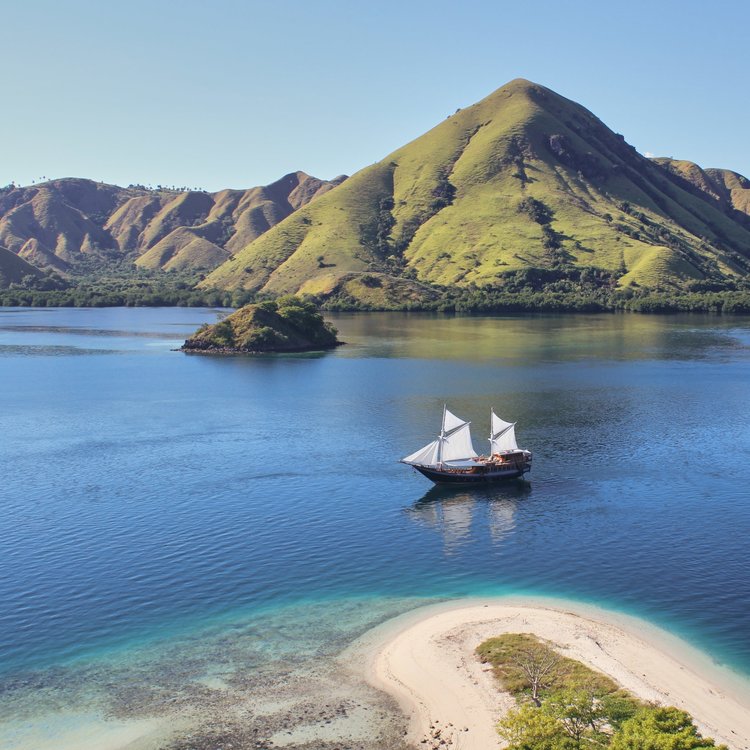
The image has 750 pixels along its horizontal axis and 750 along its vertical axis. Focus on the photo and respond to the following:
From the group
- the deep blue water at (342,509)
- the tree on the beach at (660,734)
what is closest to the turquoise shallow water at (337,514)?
the deep blue water at (342,509)

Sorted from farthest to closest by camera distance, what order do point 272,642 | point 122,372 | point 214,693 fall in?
point 122,372
point 272,642
point 214,693

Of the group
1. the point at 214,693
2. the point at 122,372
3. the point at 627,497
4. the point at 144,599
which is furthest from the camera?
the point at 122,372

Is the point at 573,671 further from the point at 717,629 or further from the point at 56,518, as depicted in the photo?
the point at 56,518

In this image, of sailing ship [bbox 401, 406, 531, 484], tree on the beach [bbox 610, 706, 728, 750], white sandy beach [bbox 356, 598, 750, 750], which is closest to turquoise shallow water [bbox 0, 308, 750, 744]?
sailing ship [bbox 401, 406, 531, 484]

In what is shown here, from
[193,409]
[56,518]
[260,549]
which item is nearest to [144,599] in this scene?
[260,549]

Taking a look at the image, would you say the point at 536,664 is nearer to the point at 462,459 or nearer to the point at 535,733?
the point at 535,733

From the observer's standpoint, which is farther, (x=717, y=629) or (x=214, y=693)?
(x=717, y=629)
